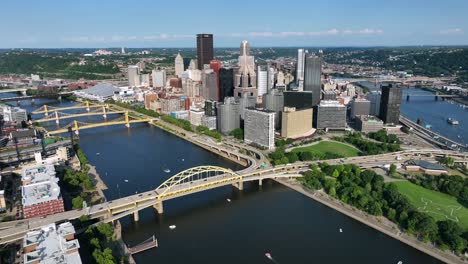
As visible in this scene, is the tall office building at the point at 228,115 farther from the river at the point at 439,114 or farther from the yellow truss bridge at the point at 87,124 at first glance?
the river at the point at 439,114

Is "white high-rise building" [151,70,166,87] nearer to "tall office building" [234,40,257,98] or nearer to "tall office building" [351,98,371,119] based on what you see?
"tall office building" [234,40,257,98]

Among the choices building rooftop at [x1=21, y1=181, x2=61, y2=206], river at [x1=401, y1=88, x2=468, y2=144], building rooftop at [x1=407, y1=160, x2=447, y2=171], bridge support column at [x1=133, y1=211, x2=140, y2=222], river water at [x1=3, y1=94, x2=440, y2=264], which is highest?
building rooftop at [x1=21, y1=181, x2=61, y2=206]

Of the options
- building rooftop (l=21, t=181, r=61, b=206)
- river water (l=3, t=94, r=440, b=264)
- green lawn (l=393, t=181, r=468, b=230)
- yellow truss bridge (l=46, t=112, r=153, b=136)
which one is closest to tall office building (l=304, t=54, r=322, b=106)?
yellow truss bridge (l=46, t=112, r=153, b=136)

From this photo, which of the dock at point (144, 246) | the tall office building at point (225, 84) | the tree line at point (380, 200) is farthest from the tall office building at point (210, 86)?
the dock at point (144, 246)

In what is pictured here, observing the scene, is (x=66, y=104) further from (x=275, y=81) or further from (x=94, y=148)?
(x=275, y=81)

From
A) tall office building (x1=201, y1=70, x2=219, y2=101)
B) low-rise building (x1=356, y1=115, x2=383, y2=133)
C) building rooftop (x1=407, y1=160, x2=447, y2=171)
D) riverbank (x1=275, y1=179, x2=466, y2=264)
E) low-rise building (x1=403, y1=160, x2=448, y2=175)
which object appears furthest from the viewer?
tall office building (x1=201, y1=70, x2=219, y2=101)
